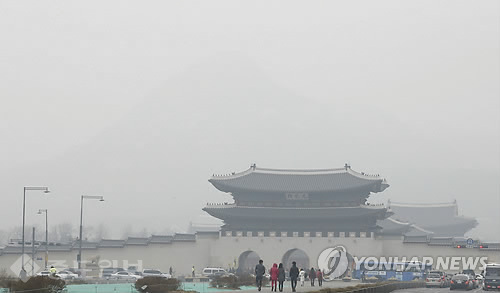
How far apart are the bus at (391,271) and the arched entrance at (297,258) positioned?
33.3 feet

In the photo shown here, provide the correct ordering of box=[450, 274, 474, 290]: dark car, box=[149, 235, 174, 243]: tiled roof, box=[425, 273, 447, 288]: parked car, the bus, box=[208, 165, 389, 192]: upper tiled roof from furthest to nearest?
1. box=[208, 165, 389, 192]: upper tiled roof
2. box=[149, 235, 174, 243]: tiled roof
3. the bus
4. box=[425, 273, 447, 288]: parked car
5. box=[450, 274, 474, 290]: dark car

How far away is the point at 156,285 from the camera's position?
46.5m

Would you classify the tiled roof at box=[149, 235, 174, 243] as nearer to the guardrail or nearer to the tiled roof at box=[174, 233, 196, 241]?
the tiled roof at box=[174, 233, 196, 241]

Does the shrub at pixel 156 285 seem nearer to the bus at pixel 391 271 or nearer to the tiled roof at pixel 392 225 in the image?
the bus at pixel 391 271

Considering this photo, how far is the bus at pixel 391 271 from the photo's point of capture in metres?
89.9

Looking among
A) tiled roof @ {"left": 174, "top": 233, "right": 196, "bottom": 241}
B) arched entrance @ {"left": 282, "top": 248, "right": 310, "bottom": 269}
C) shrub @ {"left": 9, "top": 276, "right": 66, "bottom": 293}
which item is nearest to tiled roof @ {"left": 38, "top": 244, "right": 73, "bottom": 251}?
tiled roof @ {"left": 174, "top": 233, "right": 196, "bottom": 241}

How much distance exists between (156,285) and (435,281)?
35.5m

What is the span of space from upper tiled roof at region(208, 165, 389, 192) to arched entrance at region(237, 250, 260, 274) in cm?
791

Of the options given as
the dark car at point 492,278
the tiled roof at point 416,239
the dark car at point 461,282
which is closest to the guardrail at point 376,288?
the dark car at point 461,282

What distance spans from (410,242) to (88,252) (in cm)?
3666

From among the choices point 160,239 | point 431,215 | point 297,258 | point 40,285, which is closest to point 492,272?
point 40,285

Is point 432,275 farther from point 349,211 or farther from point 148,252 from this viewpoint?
point 148,252

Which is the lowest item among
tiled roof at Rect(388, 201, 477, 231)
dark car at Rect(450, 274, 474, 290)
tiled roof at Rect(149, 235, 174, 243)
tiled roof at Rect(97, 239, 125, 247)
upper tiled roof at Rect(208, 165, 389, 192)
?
dark car at Rect(450, 274, 474, 290)

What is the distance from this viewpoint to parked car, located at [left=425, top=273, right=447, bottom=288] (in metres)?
74.6
